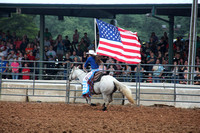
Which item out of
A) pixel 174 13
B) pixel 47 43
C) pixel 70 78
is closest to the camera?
pixel 70 78

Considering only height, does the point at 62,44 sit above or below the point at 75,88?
above

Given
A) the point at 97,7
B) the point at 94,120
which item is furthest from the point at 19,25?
the point at 94,120

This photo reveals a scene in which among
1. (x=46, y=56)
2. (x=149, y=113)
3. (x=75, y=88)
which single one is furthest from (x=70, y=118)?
(x=46, y=56)

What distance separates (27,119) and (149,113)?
415 centimetres

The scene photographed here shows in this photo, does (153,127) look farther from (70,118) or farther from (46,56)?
(46,56)

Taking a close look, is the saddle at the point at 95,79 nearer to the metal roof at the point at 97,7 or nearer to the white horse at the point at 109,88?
the white horse at the point at 109,88

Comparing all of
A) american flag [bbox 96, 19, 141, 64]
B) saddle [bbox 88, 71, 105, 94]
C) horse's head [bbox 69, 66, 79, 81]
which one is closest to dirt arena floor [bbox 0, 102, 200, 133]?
saddle [bbox 88, 71, 105, 94]

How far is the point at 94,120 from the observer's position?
9242 mm

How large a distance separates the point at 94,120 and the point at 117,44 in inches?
154

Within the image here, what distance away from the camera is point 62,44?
20.3 m

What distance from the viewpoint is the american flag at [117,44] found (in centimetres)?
1208

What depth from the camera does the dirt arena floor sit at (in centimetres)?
784

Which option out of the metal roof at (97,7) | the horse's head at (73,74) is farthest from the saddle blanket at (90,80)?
the metal roof at (97,7)

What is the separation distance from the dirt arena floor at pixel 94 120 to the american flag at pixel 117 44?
6.50ft
